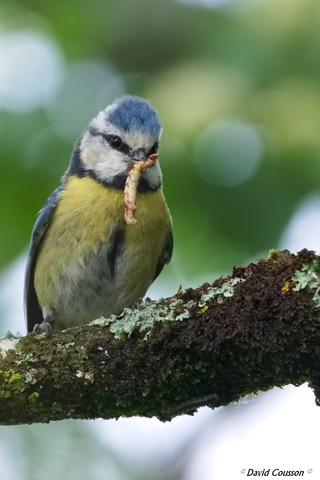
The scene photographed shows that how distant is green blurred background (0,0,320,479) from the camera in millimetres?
4055

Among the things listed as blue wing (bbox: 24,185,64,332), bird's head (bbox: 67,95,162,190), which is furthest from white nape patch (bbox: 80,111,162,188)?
blue wing (bbox: 24,185,64,332)

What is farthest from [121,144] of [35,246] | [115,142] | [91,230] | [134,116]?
[35,246]

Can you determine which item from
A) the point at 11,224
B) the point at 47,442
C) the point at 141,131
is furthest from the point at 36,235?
the point at 47,442

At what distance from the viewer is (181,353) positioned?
2686mm

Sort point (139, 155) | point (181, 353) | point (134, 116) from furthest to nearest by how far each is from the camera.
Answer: point (134, 116), point (139, 155), point (181, 353)

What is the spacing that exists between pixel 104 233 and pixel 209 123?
0.91 meters

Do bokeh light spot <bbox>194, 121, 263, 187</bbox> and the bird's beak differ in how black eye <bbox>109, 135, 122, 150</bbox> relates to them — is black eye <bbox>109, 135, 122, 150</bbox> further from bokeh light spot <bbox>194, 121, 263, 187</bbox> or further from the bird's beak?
bokeh light spot <bbox>194, 121, 263, 187</bbox>

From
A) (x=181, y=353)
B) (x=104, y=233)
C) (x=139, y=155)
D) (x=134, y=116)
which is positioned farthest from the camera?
(x=134, y=116)

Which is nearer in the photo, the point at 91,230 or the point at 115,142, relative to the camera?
the point at 91,230

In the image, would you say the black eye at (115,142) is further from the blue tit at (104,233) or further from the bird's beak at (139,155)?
the bird's beak at (139,155)

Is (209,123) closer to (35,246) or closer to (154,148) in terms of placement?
(154,148)

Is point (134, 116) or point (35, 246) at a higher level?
point (134, 116)

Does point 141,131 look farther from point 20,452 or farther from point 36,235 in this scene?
point 20,452

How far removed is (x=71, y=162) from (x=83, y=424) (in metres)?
1.82
